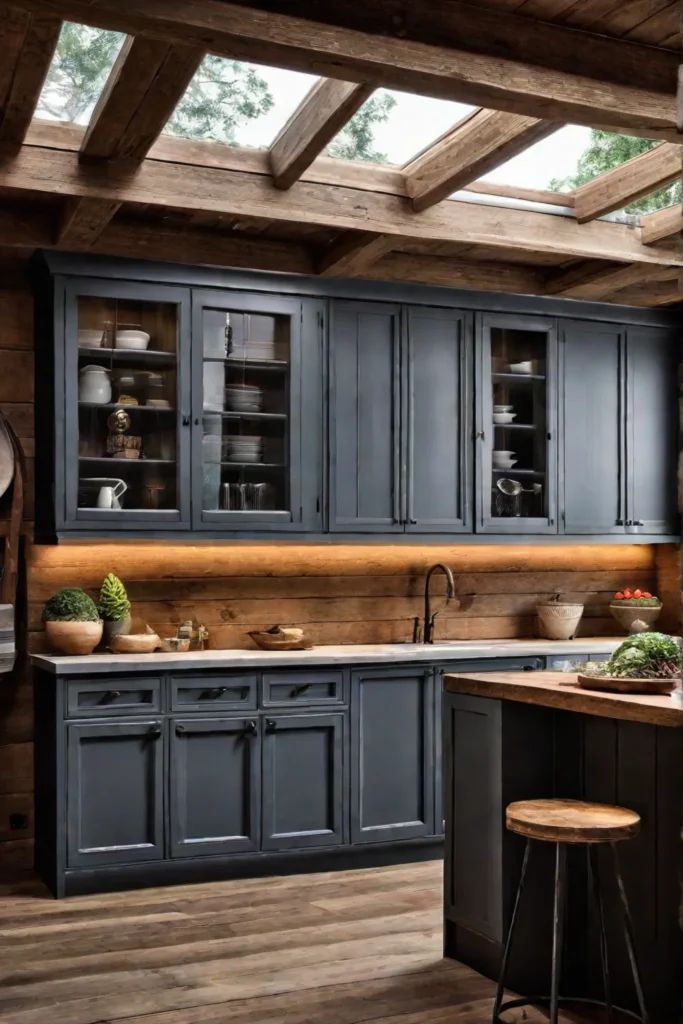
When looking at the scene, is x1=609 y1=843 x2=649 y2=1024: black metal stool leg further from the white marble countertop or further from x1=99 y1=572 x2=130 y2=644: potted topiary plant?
x1=99 y1=572 x2=130 y2=644: potted topiary plant

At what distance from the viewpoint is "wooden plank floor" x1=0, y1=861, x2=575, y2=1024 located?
11.4ft

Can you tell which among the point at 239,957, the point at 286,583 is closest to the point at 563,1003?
the point at 239,957

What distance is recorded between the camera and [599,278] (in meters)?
5.66

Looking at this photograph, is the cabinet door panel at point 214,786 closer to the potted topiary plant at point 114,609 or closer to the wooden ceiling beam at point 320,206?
the potted topiary plant at point 114,609

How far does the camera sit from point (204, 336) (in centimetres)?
522

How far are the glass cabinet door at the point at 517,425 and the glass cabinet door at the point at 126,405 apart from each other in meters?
1.55

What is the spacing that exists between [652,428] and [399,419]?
153 cm

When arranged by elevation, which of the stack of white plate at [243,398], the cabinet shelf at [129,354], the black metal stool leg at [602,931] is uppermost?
the cabinet shelf at [129,354]

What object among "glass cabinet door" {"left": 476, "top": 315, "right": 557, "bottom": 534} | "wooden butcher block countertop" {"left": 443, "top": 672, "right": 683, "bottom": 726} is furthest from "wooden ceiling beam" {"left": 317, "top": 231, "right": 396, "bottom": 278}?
"wooden butcher block countertop" {"left": 443, "top": 672, "right": 683, "bottom": 726}

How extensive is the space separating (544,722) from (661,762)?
49cm

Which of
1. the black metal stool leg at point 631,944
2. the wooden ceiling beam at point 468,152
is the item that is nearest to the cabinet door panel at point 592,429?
the wooden ceiling beam at point 468,152

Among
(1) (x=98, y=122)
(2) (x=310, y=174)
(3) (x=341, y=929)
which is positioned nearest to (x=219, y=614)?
(3) (x=341, y=929)

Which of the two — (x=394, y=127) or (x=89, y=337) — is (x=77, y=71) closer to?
(x=394, y=127)

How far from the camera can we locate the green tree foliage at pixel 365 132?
161 inches
